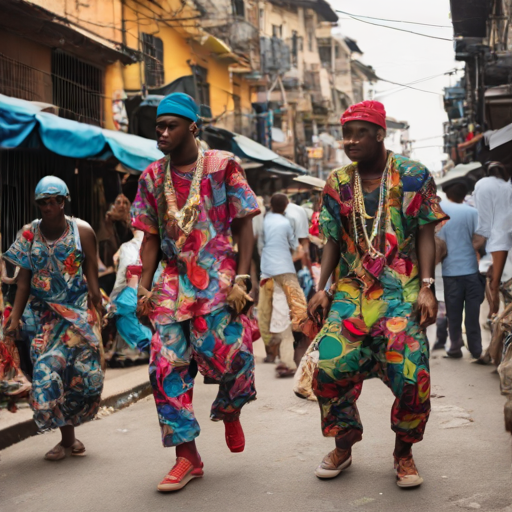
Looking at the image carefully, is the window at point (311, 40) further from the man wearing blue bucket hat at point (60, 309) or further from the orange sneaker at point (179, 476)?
the orange sneaker at point (179, 476)

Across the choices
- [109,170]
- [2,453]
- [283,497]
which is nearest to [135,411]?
[2,453]

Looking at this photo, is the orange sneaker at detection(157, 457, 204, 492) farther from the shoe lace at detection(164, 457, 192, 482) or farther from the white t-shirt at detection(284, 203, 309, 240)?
the white t-shirt at detection(284, 203, 309, 240)

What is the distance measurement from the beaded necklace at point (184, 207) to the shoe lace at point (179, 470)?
46.9 inches

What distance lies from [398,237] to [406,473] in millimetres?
1243

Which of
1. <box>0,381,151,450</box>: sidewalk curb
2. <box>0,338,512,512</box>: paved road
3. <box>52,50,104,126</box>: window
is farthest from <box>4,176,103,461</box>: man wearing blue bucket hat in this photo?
<box>52,50,104,126</box>: window

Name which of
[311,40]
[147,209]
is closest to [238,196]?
[147,209]

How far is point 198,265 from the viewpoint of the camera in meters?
5.05

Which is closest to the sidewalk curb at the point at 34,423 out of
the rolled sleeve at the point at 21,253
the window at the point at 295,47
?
the rolled sleeve at the point at 21,253

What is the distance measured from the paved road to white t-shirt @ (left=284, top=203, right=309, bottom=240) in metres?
3.49

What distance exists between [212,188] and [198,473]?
64.1 inches

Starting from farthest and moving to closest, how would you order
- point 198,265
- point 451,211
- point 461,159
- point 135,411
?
point 461,159
point 451,211
point 135,411
point 198,265

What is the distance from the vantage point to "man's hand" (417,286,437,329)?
465 centimetres

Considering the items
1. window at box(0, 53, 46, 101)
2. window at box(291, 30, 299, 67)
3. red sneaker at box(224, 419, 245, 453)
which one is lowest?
red sneaker at box(224, 419, 245, 453)

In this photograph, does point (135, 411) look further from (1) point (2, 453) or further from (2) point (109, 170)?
(2) point (109, 170)
